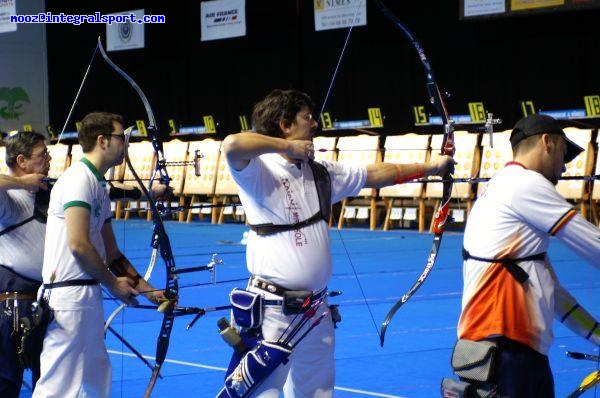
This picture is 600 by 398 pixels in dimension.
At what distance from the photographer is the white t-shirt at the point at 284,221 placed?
3621mm

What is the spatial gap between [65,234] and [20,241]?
0.58m

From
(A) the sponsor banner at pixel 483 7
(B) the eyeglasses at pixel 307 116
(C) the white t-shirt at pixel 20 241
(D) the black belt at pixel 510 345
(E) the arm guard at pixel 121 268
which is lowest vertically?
(D) the black belt at pixel 510 345

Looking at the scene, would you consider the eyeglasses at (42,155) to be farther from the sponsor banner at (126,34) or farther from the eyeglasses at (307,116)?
the sponsor banner at (126,34)

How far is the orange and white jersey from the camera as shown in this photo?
10.3ft

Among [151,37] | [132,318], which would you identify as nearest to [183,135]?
[151,37]

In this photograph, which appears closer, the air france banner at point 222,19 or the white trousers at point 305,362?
the white trousers at point 305,362

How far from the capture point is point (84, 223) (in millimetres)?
3855

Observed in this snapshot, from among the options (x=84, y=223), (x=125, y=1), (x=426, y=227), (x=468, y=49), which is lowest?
(x=426, y=227)

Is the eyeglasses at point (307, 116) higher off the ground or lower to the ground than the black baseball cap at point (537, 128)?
higher

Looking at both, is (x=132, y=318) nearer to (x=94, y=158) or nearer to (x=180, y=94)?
(x=94, y=158)

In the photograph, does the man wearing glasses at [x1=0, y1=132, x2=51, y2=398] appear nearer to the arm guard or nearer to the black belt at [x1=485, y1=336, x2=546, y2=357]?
the arm guard

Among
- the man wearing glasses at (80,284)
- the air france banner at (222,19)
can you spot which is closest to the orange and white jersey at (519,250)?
the man wearing glasses at (80,284)

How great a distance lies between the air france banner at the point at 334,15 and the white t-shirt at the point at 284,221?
13.1m

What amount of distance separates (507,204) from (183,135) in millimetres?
17695
